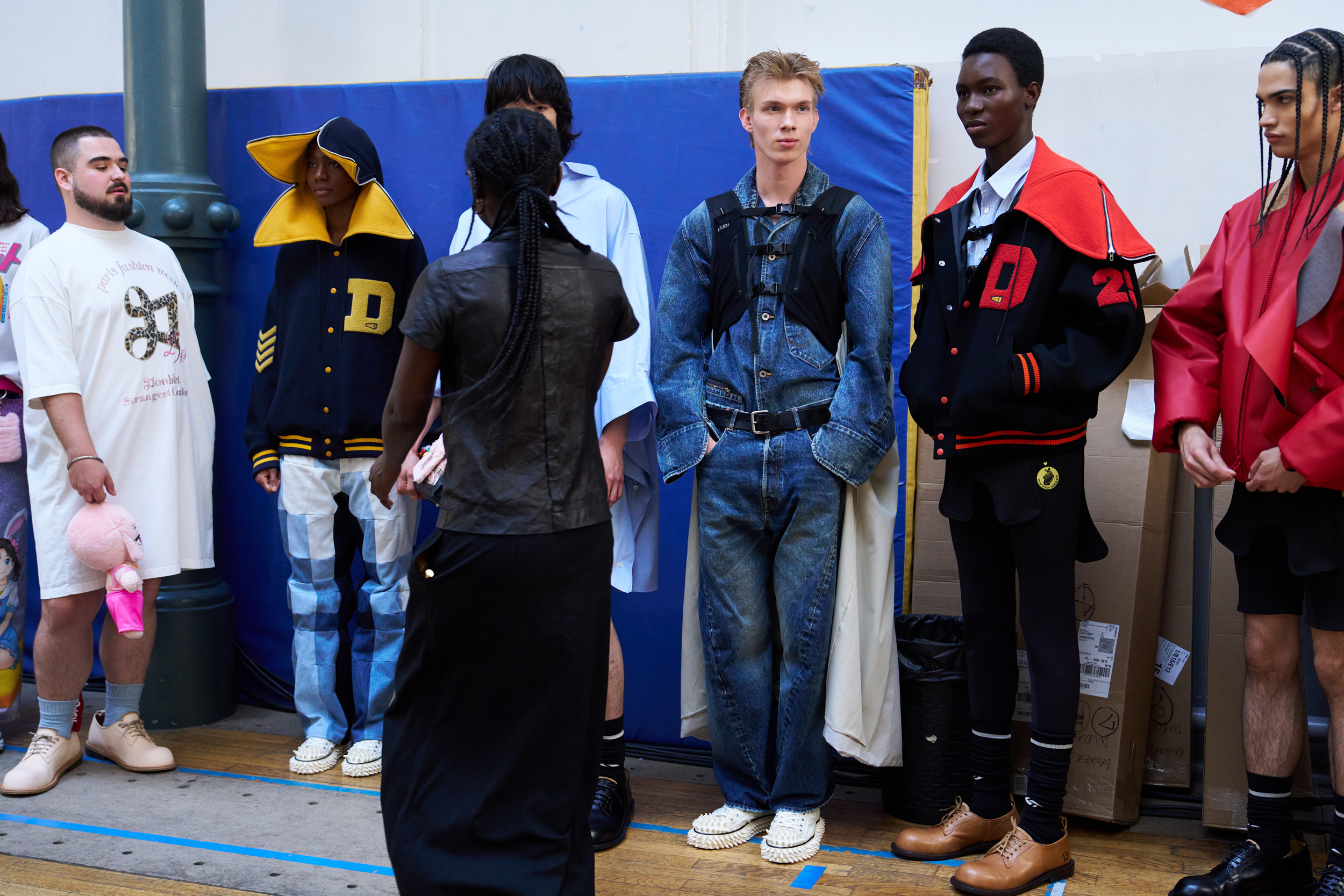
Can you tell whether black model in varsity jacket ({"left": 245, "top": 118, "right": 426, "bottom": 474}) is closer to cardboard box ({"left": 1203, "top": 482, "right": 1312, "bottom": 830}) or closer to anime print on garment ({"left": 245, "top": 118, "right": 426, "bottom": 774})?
anime print on garment ({"left": 245, "top": 118, "right": 426, "bottom": 774})

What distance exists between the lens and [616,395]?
2.96 m

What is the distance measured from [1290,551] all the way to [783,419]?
1.14 metres

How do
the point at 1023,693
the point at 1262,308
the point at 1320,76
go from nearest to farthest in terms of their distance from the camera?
the point at 1320,76
the point at 1262,308
the point at 1023,693

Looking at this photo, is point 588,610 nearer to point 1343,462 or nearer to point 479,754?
point 479,754

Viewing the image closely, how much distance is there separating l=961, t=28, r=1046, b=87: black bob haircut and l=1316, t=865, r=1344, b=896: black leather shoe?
5.88ft

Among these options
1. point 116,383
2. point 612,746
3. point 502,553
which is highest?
point 116,383

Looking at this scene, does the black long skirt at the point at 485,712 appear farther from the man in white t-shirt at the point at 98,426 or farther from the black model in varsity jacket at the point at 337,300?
the man in white t-shirt at the point at 98,426

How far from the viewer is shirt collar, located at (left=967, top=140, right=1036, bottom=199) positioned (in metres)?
2.68

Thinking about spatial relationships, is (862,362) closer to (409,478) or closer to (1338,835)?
(409,478)

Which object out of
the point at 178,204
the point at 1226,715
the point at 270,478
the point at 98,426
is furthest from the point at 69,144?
the point at 1226,715

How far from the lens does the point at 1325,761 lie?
10.4 ft

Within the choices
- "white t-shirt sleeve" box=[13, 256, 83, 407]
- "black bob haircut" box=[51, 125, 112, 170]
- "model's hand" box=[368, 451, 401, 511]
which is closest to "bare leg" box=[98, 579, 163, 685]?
"white t-shirt sleeve" box=[13, 256, 83, 407]

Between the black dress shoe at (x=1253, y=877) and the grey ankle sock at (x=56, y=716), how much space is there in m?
2.99

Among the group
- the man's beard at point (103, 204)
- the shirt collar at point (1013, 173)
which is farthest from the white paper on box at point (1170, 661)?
the man's beard at point (103, 204)
